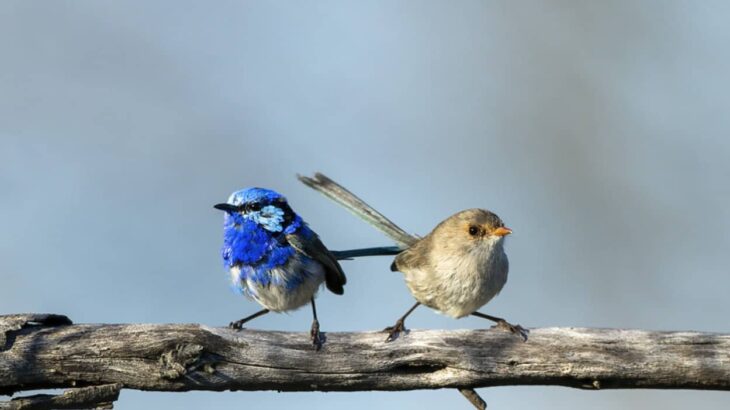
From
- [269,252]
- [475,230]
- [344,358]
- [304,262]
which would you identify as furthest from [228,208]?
[475,230]

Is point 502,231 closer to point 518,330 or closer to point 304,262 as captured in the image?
point 518,330

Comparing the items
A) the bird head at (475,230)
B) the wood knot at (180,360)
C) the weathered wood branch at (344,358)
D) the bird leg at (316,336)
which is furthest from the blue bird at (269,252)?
the bird head at (475,230)

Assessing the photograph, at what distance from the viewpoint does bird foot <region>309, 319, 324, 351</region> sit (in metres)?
4.17

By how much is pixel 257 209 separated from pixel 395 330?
1146mm

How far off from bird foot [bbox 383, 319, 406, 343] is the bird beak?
1.04m

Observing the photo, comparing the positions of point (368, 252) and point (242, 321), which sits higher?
point (368, 252)

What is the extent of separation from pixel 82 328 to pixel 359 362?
1.36 m

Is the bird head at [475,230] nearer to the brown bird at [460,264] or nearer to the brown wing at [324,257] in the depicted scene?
the brown bird at [460,264]

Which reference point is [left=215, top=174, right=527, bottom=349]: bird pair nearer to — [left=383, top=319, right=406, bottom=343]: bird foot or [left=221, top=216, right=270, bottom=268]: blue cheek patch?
[left=221, top=216, right=270, bottom=268]: blue cheek patch

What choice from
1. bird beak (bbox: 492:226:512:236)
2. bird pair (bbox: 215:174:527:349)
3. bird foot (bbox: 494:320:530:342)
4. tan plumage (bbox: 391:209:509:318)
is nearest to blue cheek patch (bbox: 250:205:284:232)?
bird pair (bbox: 215:174:527:349)

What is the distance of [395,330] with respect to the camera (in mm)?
4262

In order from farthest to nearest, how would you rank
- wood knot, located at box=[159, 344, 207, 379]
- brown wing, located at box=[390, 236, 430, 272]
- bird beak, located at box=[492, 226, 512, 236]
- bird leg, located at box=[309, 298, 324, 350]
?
brown wing, located at box=[390, 236, 430, 272] < bird beak, located at box=[492, 226, 512, 236] < bird leg, located at box=[309, 298, 324, 350] < wood knot, located at box=[159, 344, 207, 379]

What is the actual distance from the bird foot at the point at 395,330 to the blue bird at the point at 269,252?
0.58m

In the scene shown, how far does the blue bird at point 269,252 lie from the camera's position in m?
4.75
